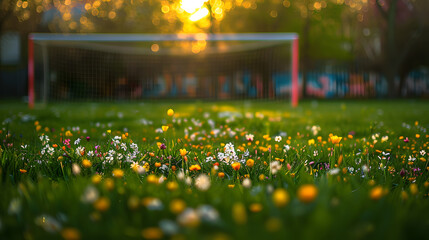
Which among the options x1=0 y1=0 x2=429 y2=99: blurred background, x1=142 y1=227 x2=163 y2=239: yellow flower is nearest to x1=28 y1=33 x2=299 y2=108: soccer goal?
x1=0 y1=0 x2=429 y2=99: blurred background

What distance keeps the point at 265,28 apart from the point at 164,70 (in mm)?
5236

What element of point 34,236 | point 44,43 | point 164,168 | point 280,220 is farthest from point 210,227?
point 44,43

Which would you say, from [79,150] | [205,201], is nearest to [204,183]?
[205,201]

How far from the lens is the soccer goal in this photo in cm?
1478

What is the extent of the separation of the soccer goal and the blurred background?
0.32ft

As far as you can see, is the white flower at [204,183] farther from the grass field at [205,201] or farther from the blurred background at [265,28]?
the blurred background at [265,28]

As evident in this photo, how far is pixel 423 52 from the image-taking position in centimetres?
1823

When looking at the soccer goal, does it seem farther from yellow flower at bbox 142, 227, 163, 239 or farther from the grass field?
yellow flower at bbox 142, 227, 163, 239

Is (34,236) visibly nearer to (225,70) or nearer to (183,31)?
(225,70)

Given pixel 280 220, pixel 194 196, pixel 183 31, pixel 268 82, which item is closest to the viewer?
pixel 280 220

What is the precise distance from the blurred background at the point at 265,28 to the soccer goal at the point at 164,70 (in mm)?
97

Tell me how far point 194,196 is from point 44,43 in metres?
11.8

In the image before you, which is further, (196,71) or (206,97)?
(196,71)

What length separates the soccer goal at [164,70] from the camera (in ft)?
48.5
